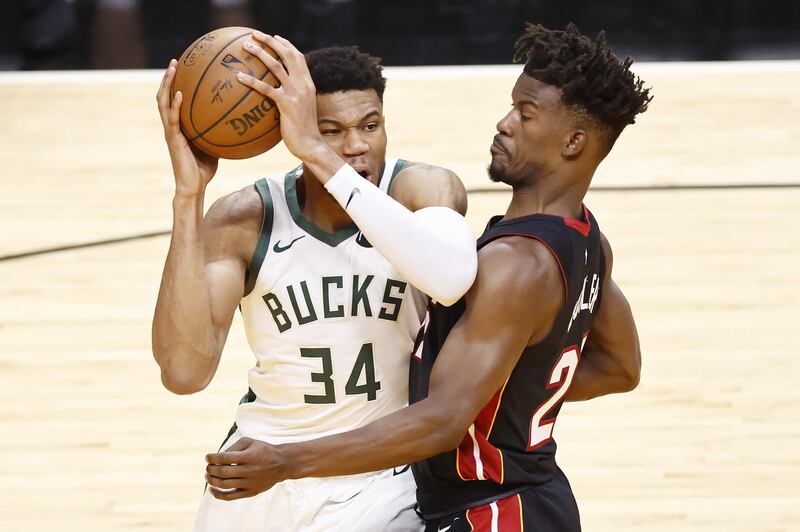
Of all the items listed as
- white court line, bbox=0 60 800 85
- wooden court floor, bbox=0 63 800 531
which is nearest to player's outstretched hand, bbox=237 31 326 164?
wooden court floor, bbox=0 63 800 531

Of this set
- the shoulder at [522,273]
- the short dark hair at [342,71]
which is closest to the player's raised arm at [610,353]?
the shoulder at [522,273]

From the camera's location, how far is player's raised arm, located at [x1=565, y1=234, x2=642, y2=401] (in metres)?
2.82

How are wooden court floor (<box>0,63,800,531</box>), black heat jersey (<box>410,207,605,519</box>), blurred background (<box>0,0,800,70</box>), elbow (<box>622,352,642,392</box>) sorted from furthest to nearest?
blurred background (<box>0,0,800,70</box>)
wooden court floor (<box>0,63,800,531</box>)
elbow (<box>622,352,642,392</box>)
black heat jersey (<box>410,207,605,519</box>)

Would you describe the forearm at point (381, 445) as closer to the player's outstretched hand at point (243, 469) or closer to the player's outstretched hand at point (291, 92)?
the player's outstretched hand at point (243, 469)

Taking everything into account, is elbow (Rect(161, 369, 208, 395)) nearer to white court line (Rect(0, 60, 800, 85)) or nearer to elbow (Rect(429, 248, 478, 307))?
elbow (Rect(429, 248, 478, 307))

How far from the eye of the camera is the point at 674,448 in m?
4.56

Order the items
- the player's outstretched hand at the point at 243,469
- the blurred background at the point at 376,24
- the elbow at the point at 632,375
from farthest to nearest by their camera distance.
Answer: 1. the blurred background at the point at 376,24
2. the elbow at the point at 632,375
3. the player's outstretched hand at the point at 243,469

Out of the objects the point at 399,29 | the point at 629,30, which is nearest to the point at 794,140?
the point at 629,30

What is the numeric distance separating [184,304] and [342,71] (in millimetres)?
631

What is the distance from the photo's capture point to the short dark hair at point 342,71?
2635 millimetres

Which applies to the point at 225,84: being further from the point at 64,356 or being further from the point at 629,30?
the point at 629,30

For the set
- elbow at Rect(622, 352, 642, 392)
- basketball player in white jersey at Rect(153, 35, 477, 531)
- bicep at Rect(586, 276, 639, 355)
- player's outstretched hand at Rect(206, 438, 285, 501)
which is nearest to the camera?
player's outstretched hand at Rect(206, 438, 285, 501)

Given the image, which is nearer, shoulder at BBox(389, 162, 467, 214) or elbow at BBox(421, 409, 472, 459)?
elbow at BBox(421, 409, 472, 459)

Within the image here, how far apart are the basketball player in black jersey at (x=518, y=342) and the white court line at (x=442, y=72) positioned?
7.61m
